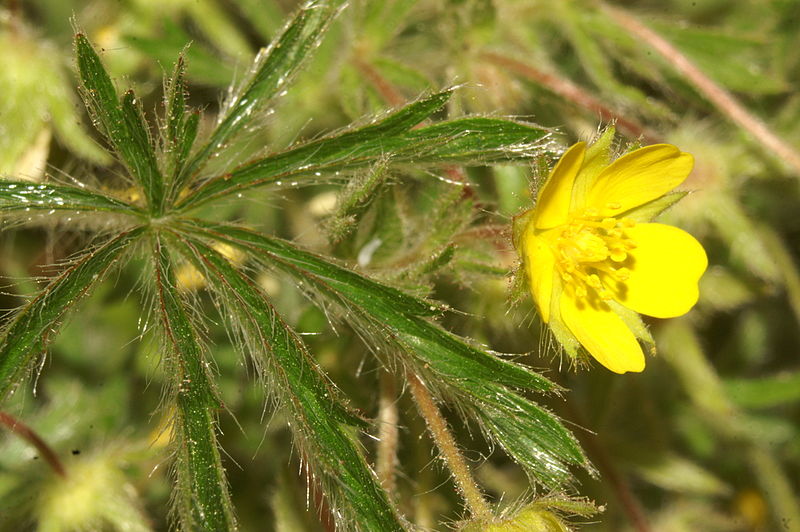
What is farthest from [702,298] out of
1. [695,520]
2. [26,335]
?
[26,335]

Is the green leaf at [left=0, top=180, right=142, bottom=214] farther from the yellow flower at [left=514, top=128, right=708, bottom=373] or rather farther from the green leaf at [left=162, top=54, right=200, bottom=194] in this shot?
the yellow flower at [left=514, top=128, right=708, bottom=373]

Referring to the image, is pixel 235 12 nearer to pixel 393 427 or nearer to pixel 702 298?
pixel 393 427

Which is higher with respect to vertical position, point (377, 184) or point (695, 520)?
point (377, 184)

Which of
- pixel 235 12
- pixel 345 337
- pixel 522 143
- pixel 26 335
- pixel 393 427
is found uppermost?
pixel 235 12

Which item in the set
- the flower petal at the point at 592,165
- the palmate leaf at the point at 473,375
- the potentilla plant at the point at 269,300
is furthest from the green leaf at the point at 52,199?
the flower petal at the point at 592,165

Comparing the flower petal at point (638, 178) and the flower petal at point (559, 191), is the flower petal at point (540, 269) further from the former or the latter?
the flower petal at point (638, 178)

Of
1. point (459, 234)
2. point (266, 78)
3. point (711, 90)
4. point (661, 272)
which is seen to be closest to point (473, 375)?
point (459, 234)
